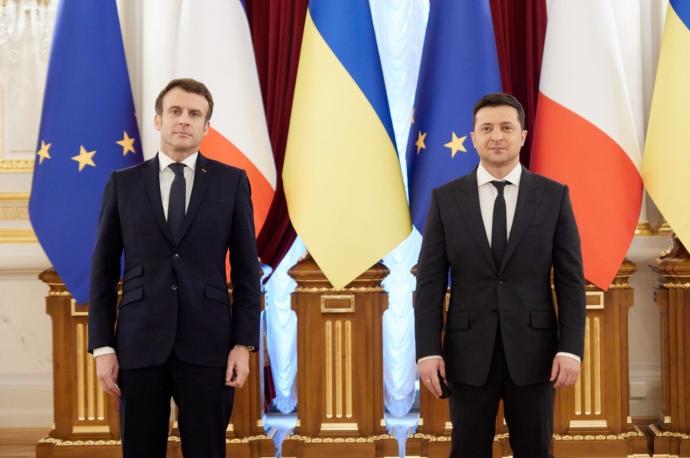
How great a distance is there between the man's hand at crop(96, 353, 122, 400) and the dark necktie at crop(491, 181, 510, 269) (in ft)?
3.79

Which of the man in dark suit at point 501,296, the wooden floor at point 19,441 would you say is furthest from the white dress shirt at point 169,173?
the wooden floor at point 19,441

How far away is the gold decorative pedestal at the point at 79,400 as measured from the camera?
352 centimetres

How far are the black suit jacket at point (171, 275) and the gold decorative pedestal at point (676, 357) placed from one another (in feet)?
7.18

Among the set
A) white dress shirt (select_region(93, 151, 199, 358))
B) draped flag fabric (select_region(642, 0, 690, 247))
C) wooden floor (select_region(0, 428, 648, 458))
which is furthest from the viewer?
wooden floor (select_region(0, 428, 648, 458))

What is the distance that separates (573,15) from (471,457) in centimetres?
204

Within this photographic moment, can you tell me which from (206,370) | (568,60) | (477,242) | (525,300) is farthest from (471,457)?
(568,60)

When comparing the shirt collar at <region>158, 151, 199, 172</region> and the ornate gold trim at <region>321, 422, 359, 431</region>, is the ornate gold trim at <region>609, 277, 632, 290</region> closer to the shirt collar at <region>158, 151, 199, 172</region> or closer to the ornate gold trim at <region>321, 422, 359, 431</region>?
the ornate gold trim at <region>321, 422, 359, 431</region>

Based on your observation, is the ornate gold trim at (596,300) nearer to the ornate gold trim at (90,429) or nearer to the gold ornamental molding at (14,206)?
the ornate gold trim at (90,429)

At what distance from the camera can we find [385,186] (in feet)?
10.8

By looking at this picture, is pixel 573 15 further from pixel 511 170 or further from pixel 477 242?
pixel 477 242

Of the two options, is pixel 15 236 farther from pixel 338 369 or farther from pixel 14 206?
pixel 338 369

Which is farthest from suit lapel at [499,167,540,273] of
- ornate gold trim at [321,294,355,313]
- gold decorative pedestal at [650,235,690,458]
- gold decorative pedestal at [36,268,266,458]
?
gold decorative pedestal at [36,268,266,458]

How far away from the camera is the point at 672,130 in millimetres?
3264

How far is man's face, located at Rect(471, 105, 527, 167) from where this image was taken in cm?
223
